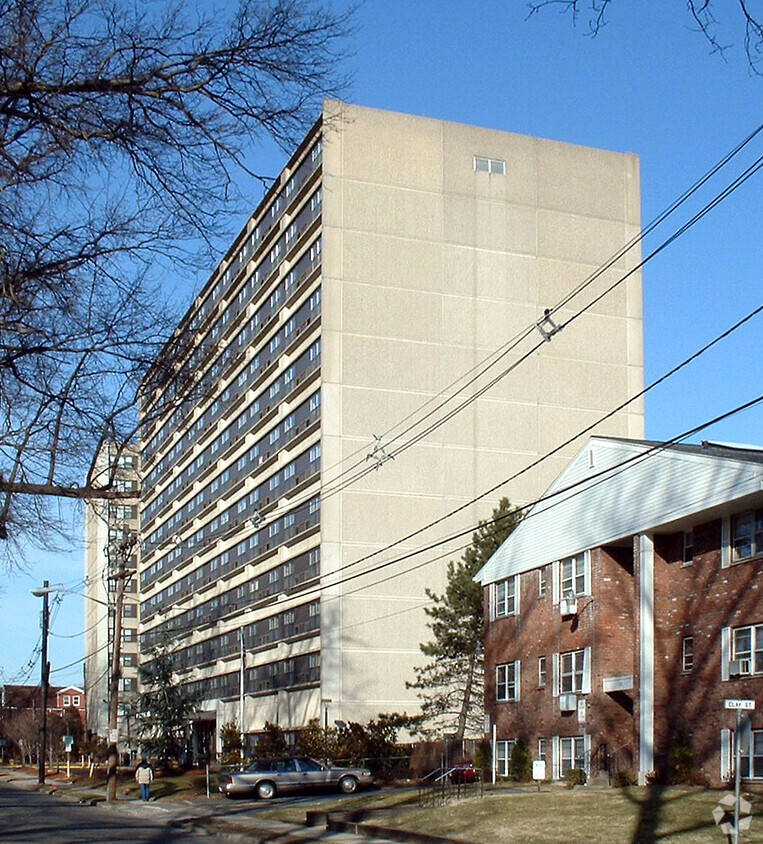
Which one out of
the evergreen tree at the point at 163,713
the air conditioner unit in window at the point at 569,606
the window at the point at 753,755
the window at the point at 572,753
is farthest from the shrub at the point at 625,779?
the evergreen tree at the point at 163,713

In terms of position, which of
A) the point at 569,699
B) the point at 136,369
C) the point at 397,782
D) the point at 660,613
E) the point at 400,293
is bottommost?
the point at 397,782

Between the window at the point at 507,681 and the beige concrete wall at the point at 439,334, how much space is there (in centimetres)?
2181

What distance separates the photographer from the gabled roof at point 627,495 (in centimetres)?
3309

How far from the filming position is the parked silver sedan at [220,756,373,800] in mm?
44938

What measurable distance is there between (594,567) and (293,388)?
3775cm

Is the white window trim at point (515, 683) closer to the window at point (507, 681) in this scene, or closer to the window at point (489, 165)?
the window at point (507, 681)

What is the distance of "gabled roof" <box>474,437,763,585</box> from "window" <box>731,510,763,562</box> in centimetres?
46

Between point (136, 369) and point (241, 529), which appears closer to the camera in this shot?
point (136, 369)

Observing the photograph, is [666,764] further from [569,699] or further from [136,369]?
[136,369]

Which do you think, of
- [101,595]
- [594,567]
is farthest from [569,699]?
[101,595]

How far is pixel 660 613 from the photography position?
1446 inches

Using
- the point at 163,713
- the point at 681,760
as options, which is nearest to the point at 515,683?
the point at 681,760

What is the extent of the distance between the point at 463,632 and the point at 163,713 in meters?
20.2

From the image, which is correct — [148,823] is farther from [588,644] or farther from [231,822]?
[588,644]
